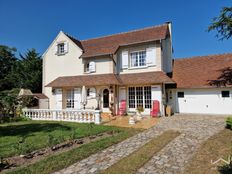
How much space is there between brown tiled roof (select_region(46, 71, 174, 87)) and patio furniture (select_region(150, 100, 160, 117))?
184 centimetres

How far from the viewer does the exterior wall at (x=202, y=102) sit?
55.7 ft

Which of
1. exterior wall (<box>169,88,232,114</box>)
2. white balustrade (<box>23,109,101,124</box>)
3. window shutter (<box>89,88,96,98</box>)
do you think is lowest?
white balustrade (<box>23,109,101,124</box>)

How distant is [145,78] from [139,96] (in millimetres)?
1883

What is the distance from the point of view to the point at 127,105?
18.4 m

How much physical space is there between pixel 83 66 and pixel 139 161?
15.6m

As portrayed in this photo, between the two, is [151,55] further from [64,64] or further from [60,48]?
[60,48]

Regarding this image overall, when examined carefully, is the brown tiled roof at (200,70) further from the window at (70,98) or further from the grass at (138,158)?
the grass at (138,158)

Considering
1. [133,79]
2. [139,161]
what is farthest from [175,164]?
[133,79]

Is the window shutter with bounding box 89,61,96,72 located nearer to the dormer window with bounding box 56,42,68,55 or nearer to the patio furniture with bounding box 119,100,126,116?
the dormer window with bounding box 56,42,68,55

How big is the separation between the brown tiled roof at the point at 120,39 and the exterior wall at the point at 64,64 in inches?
35.0

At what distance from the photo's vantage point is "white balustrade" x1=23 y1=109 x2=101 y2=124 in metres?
14.1

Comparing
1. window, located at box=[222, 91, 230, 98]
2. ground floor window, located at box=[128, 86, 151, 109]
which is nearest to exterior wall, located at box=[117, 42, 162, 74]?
ground floor window, located at box=[128, 86, 151, 109]

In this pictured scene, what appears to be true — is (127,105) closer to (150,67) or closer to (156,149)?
(150,67)

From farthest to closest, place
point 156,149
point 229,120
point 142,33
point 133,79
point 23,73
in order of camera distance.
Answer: point 23,73 < point 142,33 < point 133,79 < point 229,120 < point 156,149
